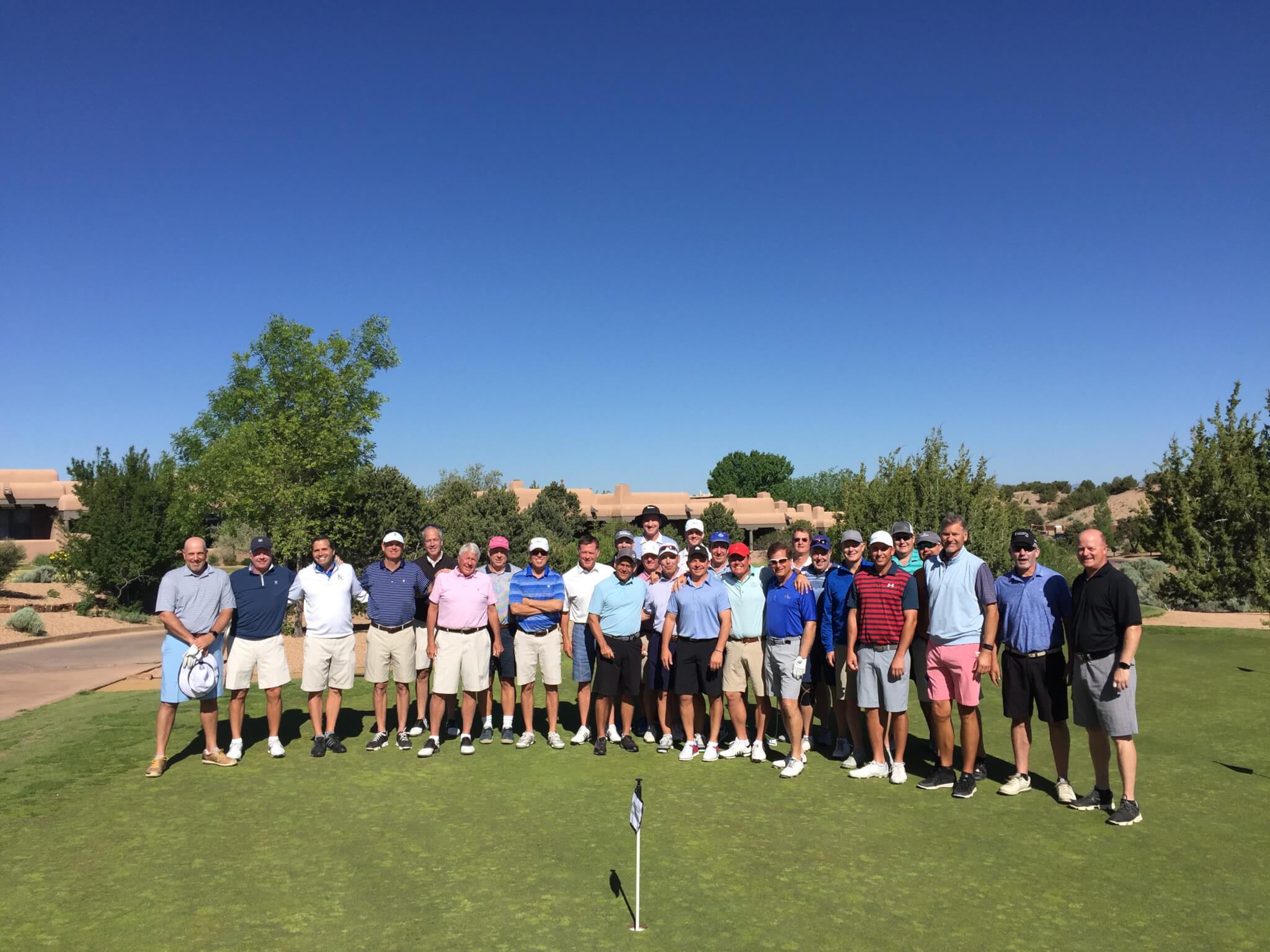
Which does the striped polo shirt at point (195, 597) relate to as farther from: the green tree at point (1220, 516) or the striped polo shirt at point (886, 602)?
the green tree at point (1220, 516)

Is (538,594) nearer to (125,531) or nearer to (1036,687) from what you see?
(1036,687)

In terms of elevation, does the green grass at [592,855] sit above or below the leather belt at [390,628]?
below

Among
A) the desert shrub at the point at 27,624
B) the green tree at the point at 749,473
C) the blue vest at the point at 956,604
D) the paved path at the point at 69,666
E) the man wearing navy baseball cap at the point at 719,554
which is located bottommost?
the paved path at the point at 69,666

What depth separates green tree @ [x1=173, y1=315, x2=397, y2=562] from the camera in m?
24.0

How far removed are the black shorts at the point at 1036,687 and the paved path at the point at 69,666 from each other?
1077cm

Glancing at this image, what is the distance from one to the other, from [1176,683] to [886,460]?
10.6 meters

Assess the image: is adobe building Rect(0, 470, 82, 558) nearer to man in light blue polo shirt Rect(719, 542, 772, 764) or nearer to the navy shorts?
the navy shorts

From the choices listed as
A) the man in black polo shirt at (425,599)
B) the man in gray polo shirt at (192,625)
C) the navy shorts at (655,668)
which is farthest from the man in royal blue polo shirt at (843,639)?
the man in gray polo shirt at (192,625)

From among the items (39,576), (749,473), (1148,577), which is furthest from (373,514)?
(749,473)

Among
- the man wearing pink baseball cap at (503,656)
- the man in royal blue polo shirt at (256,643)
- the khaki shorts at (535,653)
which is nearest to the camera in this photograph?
the man in royal blue polo shirt at (256,643)

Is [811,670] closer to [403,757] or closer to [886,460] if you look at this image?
[403,757]

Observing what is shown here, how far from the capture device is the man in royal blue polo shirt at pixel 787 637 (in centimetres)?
755

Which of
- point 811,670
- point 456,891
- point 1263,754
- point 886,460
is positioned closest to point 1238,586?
point 886,460

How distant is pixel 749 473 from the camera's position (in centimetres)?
8850
